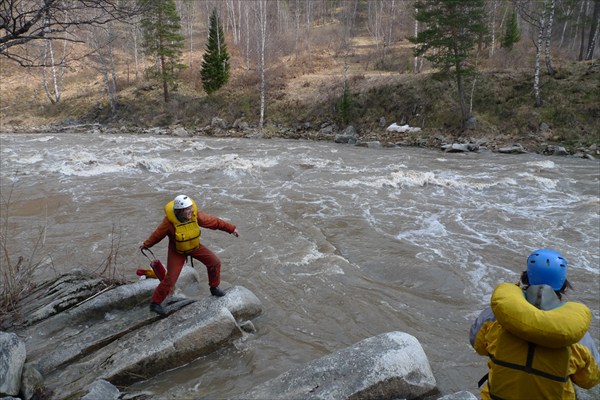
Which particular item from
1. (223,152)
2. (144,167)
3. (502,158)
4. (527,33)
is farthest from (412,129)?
(527,33)

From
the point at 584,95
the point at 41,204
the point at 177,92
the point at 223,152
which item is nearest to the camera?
the point at 41,204

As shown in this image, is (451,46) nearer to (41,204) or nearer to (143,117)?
(41,204)

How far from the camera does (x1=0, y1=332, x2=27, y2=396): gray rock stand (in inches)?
138

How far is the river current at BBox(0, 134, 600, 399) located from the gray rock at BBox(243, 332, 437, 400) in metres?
0.66

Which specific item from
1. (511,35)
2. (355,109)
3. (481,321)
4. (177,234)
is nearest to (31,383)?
(177,234)

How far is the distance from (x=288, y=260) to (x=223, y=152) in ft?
42.0

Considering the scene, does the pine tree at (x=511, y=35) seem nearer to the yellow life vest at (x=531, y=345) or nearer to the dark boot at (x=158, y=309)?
the dark boot at (x=158, y=309)

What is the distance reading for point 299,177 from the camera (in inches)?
573

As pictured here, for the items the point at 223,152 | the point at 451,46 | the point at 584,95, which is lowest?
the point at 223,152

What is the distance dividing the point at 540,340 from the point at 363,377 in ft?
5.82

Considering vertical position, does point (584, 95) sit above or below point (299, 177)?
above

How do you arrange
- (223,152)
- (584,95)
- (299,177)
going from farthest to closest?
(584,95) < (223,152) < (299,177)

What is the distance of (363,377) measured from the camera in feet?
11.9

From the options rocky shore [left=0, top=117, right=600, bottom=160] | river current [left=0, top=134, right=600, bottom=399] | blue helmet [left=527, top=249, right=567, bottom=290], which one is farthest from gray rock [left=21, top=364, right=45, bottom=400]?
rocky shore [left=0, top=117, right=600, bottom=160]
